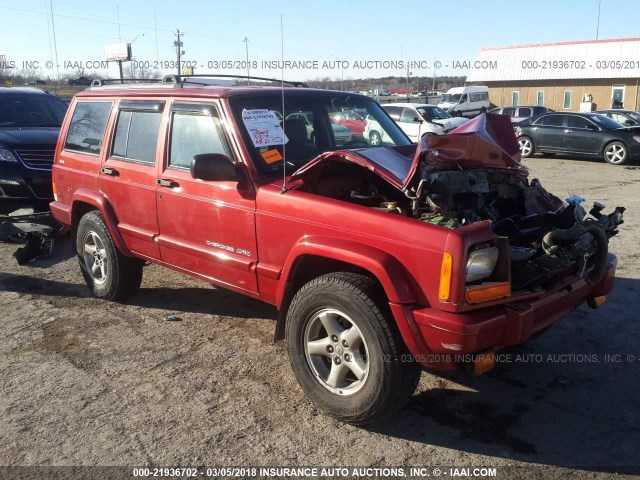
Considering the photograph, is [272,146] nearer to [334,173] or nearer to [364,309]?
[334,173]

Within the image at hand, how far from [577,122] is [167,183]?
15.8m

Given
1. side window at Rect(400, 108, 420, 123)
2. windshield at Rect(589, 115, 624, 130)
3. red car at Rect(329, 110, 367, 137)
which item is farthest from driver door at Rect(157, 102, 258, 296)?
windshield at Rect(589, 115, 624, 130)

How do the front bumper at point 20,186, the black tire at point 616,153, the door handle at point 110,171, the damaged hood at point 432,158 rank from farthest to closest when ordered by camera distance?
the black tire at point 616,153 < the front bumper at point 20,186 < the door handle at point 110,171 < the damaged hood at point 432,158

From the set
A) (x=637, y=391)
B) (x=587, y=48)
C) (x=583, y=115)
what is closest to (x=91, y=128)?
(x=637, y=391)

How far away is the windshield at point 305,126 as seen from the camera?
4.10 meters

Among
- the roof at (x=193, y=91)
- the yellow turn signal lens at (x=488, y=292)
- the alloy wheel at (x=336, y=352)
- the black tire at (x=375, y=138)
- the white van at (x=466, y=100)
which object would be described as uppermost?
the white van at (x=466, y=100)

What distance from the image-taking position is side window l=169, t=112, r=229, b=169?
13.8 feet

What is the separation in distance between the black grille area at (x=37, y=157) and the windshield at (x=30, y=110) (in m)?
1.30

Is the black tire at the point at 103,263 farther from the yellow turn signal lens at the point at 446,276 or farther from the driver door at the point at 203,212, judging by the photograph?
the yellow turn signal lens at the point at 446,276

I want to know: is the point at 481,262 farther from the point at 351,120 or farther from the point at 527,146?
the point at 527,146

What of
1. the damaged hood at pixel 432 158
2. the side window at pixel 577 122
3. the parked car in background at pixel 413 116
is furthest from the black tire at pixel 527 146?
the damaged hood at pixel 432 158

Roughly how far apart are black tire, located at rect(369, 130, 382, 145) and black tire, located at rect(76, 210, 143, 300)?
96.9 inches

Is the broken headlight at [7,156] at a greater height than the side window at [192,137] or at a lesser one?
lesser

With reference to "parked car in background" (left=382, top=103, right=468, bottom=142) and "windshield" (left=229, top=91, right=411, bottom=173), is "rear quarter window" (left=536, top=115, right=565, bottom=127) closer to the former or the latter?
"parked car in background" (left=382, top=103, right=468, bottom=142)
